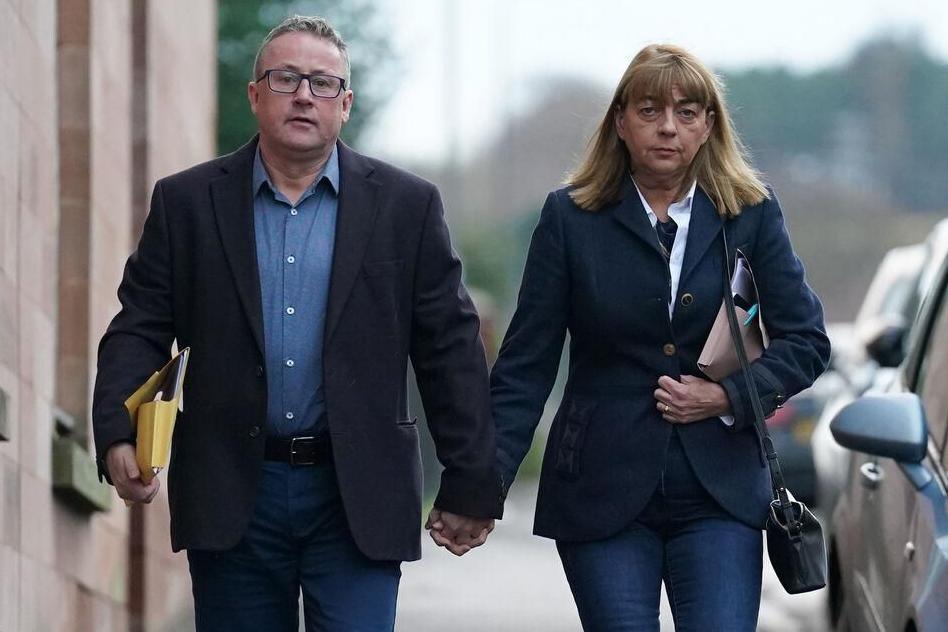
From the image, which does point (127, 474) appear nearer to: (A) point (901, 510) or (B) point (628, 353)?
(B) point (628, 353)

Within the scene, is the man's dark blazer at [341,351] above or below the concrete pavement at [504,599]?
above

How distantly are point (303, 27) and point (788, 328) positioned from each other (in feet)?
4.53

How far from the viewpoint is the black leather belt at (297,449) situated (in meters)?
4.75

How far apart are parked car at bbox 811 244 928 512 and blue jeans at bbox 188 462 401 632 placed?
114 inches

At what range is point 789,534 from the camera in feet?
15.9

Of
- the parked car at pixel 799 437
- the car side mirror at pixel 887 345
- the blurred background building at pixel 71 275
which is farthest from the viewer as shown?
the parked car at pixel 799 437

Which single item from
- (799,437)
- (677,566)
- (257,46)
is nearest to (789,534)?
(677,566)

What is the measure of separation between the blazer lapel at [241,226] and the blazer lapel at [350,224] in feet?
0.56

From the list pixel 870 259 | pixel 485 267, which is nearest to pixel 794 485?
pixel 485 267

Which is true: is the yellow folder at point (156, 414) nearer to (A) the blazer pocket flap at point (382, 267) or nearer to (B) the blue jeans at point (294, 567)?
(B) the blue jeans at point (294, 567)

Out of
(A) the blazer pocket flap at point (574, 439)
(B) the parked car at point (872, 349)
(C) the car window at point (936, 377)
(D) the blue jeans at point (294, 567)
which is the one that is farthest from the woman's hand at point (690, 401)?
(B) the parked car at point (872, 349)

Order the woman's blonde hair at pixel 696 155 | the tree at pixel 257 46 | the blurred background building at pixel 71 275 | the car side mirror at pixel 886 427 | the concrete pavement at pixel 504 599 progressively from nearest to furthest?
1. the woman's blonde hair at pixel 696 155
2. the car side mirror at pixel 886 427
3. the blurred background building at pixel 71 275
4. the concrete pavement at pixel 504 599
5. the tree at pixel 257 46

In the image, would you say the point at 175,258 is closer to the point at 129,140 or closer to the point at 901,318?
the point at 129,140

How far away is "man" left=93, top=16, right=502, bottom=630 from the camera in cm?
475
